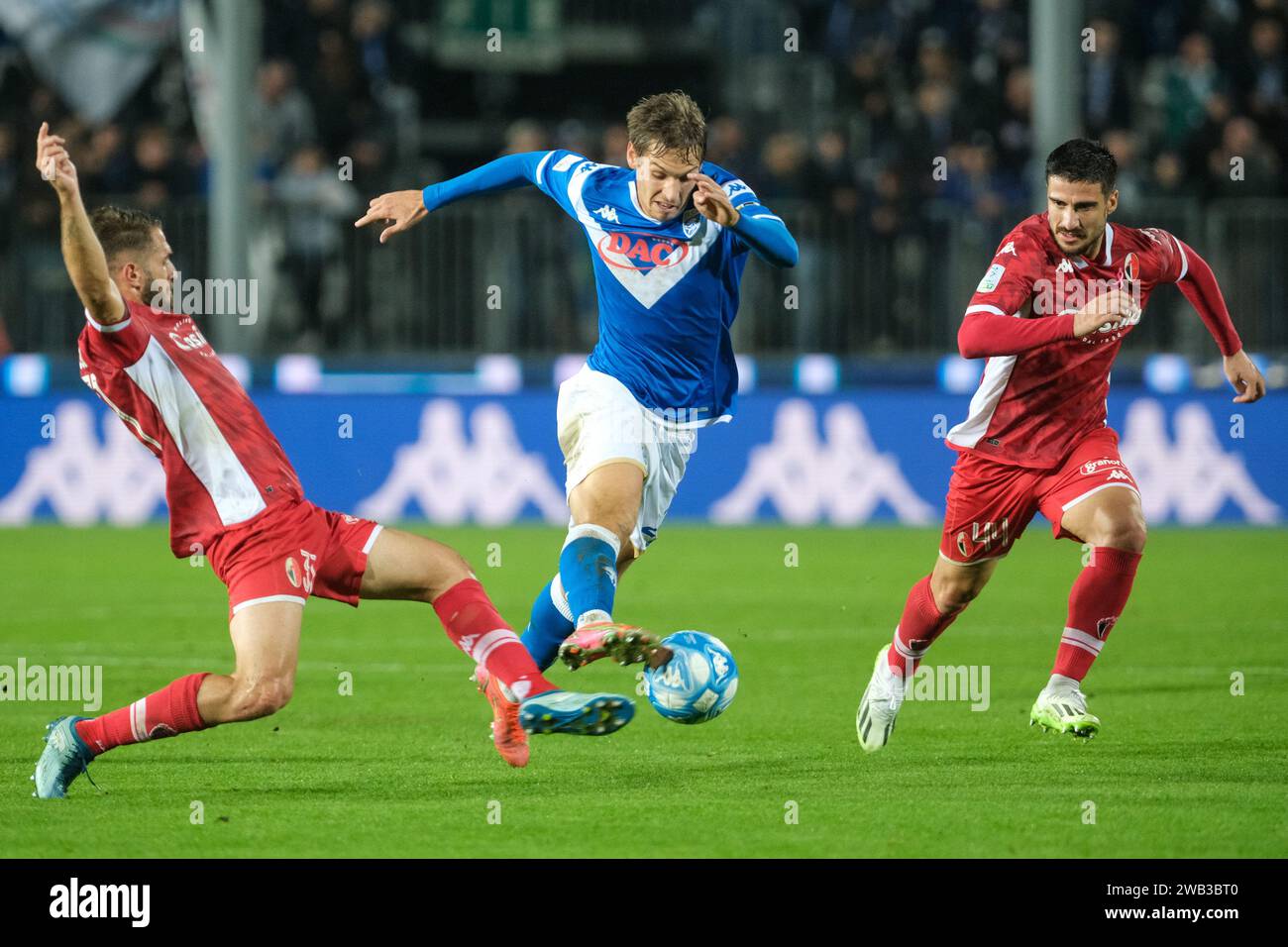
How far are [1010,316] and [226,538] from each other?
2.81 m

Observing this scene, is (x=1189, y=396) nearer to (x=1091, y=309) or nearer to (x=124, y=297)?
(x=1091, y=309)

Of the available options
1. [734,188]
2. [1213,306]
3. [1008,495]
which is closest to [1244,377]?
[1213,306]

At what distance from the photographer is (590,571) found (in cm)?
712

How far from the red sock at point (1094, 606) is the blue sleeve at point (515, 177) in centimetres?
236

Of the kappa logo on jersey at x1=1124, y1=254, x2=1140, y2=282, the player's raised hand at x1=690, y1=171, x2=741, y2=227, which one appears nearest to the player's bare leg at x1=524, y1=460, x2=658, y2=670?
the player's raised hand at x1=690, y1=171, x2=741, y2=227

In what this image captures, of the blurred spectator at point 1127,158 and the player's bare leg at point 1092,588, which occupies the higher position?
the blurred spectator at point 1127,158

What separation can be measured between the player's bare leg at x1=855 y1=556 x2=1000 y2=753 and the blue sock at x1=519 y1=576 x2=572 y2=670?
1152 mm

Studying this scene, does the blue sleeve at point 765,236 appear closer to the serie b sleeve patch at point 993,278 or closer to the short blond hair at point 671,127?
the short blond hair at point 671,127

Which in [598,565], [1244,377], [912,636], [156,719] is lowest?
[156,719]

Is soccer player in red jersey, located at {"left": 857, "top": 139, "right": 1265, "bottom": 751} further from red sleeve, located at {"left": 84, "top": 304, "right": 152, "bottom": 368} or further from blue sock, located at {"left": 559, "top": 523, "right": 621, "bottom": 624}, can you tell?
red sleeve, located at {"left": 84, "top": 304, "right": 152, "bottom": 368}

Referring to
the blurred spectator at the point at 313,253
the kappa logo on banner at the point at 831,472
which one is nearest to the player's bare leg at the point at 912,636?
the kappa logo on banner at the point at 831,472

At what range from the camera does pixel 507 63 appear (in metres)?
21.4

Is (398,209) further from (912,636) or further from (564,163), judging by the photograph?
(912,636)

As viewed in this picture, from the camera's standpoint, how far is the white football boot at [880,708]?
25.6 ft
